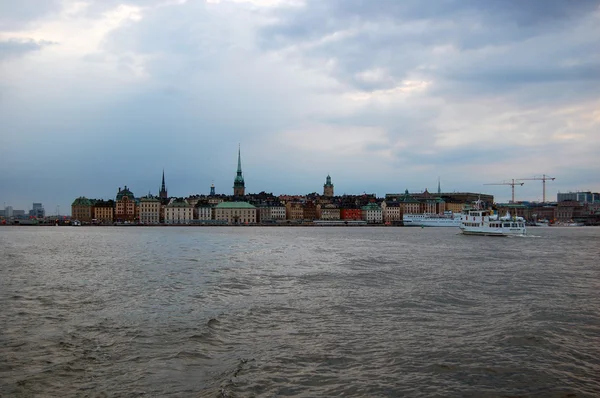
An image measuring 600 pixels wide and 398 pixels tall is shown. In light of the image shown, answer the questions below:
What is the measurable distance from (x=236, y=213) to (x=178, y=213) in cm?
1949

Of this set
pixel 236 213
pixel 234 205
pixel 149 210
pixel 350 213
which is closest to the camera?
pixel 236 213

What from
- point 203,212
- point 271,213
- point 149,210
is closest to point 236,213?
point 203,212

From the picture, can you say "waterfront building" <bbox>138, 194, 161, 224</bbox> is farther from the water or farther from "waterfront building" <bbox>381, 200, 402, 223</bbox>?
the water

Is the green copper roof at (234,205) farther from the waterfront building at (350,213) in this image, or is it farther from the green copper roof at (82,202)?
the green copper roof at (82,202)

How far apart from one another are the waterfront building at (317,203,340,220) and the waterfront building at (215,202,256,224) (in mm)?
27942

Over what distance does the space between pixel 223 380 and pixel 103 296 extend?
10.7 metres

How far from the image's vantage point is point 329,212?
7643 inches

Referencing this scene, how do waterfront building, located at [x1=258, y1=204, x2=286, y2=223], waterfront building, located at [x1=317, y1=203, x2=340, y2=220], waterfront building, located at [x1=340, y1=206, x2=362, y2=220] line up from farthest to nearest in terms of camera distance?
waterfront building, located at [x1=340, y1=206, x2=362, y2=220]
waterfront building, located at [x1=317, y1=203, x2=340, y2=220]
waterfront building, located at [x1=258, y1=204, x2=286, y2=223]

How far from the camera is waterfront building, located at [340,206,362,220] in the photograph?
7618 inches

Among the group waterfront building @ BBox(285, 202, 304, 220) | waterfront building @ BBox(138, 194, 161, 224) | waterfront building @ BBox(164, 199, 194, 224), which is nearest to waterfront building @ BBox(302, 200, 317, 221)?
waterfront building @ BBox(285, 202, 304, 220)

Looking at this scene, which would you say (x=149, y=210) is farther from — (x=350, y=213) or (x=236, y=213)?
(x=350, y=213)

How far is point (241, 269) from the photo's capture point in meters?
27.8

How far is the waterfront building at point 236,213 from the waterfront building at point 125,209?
2965 centimetres

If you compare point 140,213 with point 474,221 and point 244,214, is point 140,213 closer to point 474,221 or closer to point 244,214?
point 244,214
